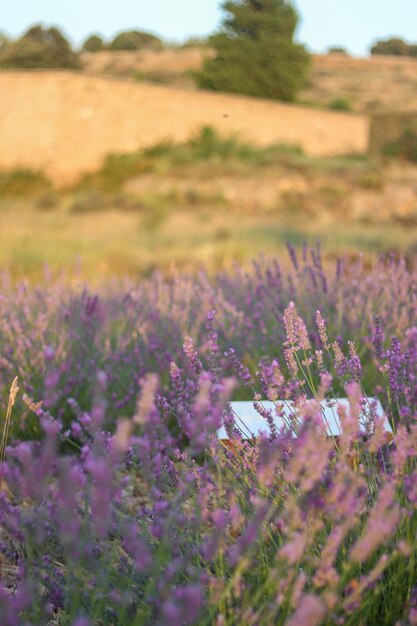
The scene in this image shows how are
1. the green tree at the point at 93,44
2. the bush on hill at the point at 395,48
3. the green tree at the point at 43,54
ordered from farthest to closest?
the bush on hill at the point at 395,48
the green tree at the point at 93,44
the green tree at the point at 43,54

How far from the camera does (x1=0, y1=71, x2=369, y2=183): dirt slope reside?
62.8 ft

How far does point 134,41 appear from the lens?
54.6 m

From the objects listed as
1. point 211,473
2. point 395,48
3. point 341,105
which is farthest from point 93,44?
point 211,473

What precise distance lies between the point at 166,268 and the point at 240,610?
6.35m

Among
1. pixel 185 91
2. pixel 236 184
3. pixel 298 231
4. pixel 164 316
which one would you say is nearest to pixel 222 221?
pixel 298 231

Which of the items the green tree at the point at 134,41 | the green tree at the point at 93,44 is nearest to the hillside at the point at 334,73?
the green tree at the point at 134,41

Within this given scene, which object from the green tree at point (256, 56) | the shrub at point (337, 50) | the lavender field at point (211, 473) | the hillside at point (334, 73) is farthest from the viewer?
the shrub at point (337, 50)

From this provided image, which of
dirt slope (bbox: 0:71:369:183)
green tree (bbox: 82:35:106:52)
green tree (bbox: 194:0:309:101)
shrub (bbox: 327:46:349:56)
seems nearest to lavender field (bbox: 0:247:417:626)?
dirt slope (bbox: 0:71:369:183)

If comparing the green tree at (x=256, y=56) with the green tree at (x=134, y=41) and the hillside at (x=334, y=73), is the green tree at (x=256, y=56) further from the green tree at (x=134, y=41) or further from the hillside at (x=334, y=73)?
the green tree at (x=134, y=41)

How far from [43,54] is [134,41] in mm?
28640

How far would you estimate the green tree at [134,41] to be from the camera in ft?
176

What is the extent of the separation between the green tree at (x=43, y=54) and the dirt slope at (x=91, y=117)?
363 inches

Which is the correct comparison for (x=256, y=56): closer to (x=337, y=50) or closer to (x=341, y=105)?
(x=341, y=105)

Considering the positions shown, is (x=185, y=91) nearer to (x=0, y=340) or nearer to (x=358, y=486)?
(x=0, y=340)
